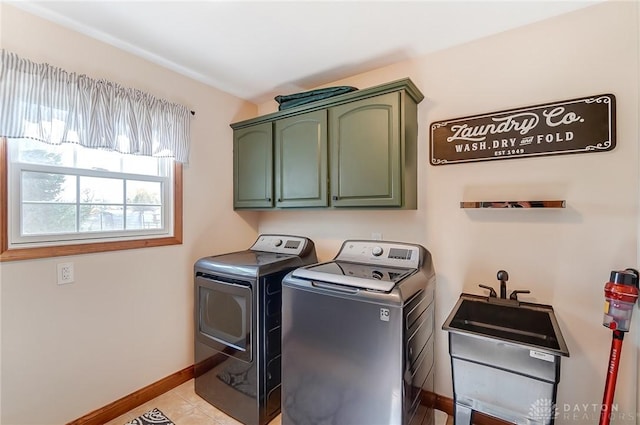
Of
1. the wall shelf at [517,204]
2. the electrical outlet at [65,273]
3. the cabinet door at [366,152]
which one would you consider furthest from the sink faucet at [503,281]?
the electrical outlet at [65,273]

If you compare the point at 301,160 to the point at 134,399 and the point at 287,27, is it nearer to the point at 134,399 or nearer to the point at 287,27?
the point at 287,27

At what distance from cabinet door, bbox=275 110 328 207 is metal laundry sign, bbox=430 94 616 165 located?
0.80 m

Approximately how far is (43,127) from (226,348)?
1697 mm

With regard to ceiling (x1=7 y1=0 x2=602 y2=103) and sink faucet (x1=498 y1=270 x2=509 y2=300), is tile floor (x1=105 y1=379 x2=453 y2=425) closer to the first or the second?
sink faucet (x1=498 y1=270 x2=509 y2=300)

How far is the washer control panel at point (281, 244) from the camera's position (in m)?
2.45

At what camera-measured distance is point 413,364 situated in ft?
5.16

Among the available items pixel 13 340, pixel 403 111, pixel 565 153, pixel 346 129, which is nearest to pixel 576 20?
pixel 565 153

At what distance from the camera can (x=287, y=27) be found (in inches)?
71.0

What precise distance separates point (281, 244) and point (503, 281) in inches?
65.0

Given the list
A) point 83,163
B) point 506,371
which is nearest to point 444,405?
point 506,371

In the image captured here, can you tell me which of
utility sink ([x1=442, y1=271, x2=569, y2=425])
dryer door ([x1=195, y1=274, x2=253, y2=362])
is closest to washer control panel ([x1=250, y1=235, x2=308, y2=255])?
dryer door ([x1=195, y1=274, x2=253, y2=362])

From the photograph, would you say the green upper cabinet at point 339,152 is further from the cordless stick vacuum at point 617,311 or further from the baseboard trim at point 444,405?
the baseboard trim at point 444,405

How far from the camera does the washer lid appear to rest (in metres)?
1.53

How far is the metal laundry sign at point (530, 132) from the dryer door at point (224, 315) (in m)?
1.63
